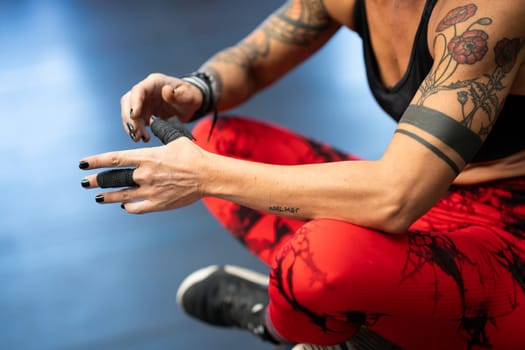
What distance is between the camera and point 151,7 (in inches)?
127

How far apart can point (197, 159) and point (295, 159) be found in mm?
432

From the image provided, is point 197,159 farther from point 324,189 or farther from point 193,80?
point 193,80

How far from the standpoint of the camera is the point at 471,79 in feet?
2.76

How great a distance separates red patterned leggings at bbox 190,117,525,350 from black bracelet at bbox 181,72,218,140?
429 mm

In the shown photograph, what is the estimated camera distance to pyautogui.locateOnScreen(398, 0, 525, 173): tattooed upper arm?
32.8 inches

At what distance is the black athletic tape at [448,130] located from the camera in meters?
0.84

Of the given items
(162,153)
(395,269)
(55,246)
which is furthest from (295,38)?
(55,246)

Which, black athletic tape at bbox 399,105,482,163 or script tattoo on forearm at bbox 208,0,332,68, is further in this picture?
script tattoo on forearm at bbox 208,0,332,68

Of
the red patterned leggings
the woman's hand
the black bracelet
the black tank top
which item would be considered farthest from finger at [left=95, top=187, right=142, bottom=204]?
the black tank top

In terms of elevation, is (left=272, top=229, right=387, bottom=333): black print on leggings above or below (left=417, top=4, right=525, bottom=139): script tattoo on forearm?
below

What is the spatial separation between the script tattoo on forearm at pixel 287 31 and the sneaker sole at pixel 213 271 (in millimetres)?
439

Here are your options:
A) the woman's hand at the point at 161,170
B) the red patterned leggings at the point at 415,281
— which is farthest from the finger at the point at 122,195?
the red patterned leggings at the point at 415,281

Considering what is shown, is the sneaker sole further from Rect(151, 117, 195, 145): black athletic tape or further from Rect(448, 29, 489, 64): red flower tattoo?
Rect(448, 29, 489, 64): red flower tattoo

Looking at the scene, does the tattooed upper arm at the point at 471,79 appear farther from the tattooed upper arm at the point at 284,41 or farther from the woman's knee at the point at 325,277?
the tattooed upper arm at the point at 284,41
